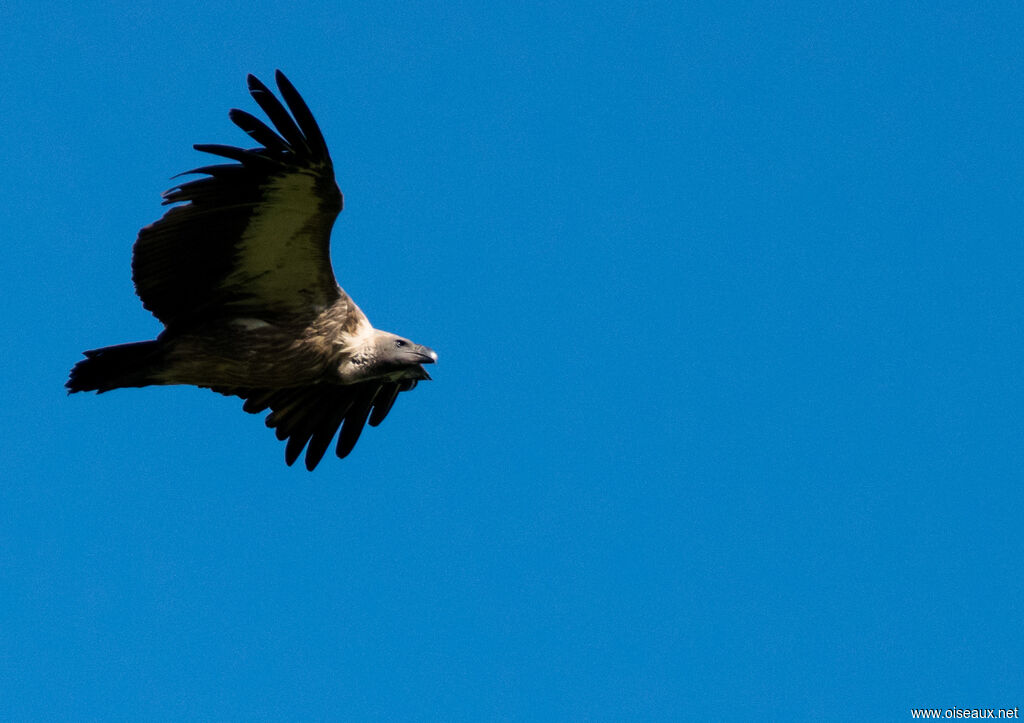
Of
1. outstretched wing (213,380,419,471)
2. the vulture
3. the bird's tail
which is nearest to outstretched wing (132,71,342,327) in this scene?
the vulture

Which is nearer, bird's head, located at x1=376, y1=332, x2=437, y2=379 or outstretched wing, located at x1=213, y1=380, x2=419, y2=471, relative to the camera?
bird's head, located at x1=376, y1=332, x2=437, y2=379

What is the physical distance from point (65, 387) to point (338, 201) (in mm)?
2349

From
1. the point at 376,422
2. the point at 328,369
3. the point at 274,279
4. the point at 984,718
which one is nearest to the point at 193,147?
the point at 274,279

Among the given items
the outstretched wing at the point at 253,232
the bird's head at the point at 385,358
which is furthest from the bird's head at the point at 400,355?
the outstretched wing at the point at 253,232

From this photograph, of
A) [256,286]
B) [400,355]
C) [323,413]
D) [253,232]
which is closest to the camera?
[253,232]

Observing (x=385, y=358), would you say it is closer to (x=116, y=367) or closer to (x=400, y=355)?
(x=400, y=355)

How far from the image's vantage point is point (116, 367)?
36.6ft

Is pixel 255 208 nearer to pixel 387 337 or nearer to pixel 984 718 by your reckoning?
pixel 387 337

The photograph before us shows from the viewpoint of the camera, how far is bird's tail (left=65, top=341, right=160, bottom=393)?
11031 millimetres

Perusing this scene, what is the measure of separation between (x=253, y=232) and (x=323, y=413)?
240 cm

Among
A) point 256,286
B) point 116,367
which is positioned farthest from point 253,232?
point 116,367

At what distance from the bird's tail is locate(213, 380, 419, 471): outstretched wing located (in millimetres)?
1807

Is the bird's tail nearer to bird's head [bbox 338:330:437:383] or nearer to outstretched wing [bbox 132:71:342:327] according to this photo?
outstretched wing [bbox 132:71:342:327]

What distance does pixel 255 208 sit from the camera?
35.8 ft
